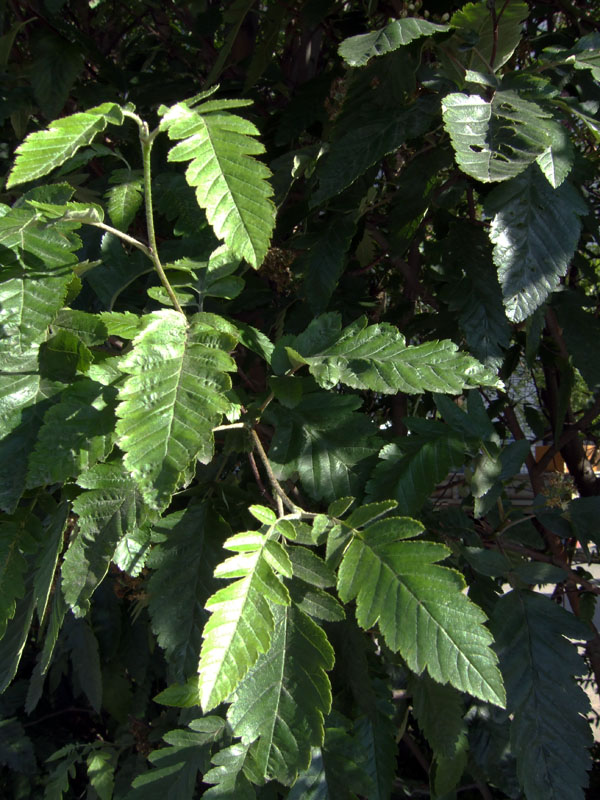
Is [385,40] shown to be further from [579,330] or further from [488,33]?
[579,330]

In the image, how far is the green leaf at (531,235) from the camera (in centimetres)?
93

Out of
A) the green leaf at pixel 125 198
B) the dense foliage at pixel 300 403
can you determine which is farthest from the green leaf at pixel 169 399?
the green leaf at pixel 125 198

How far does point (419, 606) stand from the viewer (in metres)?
0.70

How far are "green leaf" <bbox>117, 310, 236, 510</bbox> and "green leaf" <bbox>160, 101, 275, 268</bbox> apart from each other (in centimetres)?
10

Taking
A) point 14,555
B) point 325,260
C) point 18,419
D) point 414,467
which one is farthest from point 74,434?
point 325,260

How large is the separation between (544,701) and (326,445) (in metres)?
0.47

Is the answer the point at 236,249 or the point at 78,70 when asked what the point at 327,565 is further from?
the point at 78,70

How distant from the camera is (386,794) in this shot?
1.07 meters

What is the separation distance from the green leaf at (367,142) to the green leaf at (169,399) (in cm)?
41

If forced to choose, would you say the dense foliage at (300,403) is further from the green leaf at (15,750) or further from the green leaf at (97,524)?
the green leaf at (15,750)

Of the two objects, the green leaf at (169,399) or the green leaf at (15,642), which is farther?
the green leaf at (15,642)

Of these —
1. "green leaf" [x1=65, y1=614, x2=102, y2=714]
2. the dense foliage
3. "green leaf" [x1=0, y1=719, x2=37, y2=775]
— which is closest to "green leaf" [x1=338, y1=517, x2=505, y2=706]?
the dense foliage

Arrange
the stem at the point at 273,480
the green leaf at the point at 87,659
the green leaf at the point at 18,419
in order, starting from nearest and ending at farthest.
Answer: the green leaf at the point at 18,419
the stem at the point at 273,480
the green leaf at the point at 87,659

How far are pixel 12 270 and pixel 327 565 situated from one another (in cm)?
46
